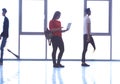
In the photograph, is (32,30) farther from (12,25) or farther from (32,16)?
(12,25)

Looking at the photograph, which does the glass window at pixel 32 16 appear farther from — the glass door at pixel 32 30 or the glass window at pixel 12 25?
the glass window at pixel 12 25

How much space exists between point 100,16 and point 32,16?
2.01m

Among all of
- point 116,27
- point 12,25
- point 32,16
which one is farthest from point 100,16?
point 12,25

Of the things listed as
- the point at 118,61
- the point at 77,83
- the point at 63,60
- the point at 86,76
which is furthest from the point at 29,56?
the point at 77,83

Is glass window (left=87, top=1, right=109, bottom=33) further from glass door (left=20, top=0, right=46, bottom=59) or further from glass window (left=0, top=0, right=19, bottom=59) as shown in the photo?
glass window (left=0, top=0, right=19, bottom=59)

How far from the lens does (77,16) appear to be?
37.8ft

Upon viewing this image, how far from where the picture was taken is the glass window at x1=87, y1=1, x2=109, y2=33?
1149cm

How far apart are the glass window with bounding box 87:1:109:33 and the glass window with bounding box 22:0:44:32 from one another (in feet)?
4.74

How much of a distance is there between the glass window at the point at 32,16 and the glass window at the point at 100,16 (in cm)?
144

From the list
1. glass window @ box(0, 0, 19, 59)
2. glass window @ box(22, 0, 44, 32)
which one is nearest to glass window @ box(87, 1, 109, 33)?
glass window @ box(22, 0, 44, 32)

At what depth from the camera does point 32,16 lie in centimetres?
1148

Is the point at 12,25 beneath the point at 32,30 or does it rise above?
above

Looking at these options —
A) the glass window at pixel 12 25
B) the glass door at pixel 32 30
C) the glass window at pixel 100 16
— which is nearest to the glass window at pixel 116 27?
the glass window at pixel 100 16

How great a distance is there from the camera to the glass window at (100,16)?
A: 37.7 ft
